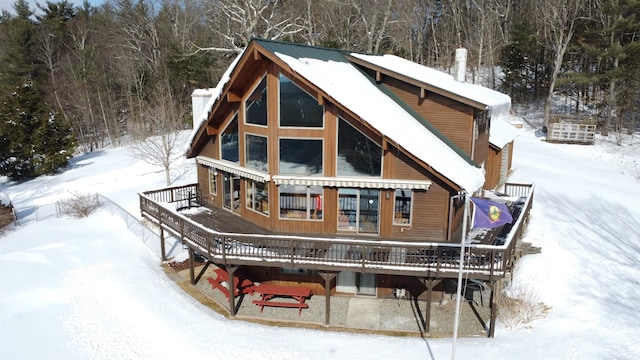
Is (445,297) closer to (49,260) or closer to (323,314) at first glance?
(323,314)

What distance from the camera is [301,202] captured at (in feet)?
52.0

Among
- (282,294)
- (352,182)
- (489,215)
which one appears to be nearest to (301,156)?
(352,182)

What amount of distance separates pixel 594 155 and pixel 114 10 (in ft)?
193

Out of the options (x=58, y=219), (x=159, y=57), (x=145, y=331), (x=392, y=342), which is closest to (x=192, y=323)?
(x=145, y=331)

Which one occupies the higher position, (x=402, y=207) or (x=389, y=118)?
(x=389, y=118)

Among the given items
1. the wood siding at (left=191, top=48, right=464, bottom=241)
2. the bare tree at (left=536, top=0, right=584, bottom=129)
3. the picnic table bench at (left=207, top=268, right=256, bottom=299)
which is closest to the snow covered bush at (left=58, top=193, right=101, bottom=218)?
the picnic table bench at (left=207, top=268, right=256, bottom=299)

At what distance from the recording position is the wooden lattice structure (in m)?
36.1

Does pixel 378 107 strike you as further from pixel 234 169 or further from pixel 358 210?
pixel 234 169

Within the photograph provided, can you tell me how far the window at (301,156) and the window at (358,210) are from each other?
4.40 feet

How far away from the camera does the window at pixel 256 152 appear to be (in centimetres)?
1609

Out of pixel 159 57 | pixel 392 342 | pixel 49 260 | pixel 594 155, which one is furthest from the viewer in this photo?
pixel 159 57

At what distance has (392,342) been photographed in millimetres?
13672

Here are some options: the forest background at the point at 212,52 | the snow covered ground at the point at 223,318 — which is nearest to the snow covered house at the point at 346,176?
the snow covered ground at the point at 223,318

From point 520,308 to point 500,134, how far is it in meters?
12.2
